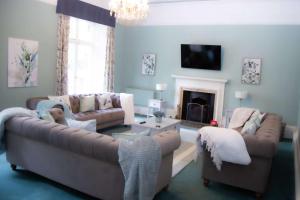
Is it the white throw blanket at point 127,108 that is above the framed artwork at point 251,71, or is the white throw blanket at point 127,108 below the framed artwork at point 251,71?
below

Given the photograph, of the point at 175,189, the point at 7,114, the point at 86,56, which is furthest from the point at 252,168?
the point at 86,56

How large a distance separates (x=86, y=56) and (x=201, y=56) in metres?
3.26

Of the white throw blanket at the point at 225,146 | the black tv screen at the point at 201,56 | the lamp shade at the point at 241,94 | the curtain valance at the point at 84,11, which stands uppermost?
the curtain valance at the point at 84,11

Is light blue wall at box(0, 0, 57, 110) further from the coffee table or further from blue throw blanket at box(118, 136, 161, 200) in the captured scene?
blue throw blanket at box(118, 136, 161, 200)

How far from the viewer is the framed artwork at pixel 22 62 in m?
5.29

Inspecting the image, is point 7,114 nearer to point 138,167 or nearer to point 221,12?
point 138,167

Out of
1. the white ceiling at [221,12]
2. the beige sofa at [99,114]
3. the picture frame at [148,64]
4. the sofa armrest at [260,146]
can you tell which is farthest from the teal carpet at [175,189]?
the picture frame at [148,64]

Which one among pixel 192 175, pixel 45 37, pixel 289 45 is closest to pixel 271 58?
pixel 289 45

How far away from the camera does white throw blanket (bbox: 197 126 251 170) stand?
316 centimetres

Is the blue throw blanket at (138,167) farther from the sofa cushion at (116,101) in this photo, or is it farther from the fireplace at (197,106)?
the fireplace at (197,106)

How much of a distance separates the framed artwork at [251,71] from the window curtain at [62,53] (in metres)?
4.47

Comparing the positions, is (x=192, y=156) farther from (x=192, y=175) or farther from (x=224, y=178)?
(x=224, y=178)

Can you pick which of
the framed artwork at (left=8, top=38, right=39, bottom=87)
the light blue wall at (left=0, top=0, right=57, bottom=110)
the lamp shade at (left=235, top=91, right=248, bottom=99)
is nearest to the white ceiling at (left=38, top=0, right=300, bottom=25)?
the light blue wall at (left=0, top=0, right=57, bottom=110)

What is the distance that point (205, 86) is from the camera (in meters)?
7.48
